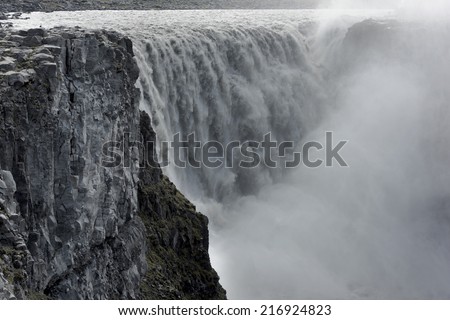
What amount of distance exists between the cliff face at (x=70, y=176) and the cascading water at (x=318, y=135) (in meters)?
11.3

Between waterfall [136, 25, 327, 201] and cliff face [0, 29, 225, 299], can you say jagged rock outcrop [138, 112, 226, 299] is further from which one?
waterfall [136, 25, 327, 201]

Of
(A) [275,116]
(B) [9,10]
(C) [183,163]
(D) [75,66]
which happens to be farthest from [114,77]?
(B) [9,10]

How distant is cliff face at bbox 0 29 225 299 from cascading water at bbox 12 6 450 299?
37.0ft

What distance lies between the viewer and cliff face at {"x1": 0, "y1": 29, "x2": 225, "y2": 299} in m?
15.1

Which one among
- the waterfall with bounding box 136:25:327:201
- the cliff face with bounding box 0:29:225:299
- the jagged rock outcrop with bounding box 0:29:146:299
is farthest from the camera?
the waterfall with bounding box 136:25:327:201

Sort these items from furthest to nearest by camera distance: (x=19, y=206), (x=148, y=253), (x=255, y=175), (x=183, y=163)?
(x=255, y=175) < (x=183, y=163) < (x=148, y=253) < (x=19, y=206)

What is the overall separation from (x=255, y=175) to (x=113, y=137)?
75.6 ft

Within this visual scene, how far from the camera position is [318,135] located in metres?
47.5

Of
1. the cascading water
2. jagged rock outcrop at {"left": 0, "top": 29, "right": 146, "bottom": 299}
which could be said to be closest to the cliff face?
jagged rock outcrop at {"left": 0, "top": 29, "right": 146, "bottom": 299}

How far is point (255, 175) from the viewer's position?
41625 mm

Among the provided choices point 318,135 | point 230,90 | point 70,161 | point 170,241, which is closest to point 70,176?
point 70,161

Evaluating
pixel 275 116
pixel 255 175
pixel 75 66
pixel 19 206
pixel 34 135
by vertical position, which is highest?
pixel 75 66

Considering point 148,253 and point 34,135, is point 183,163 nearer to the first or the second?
point 148,253

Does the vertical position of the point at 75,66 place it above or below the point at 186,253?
above
